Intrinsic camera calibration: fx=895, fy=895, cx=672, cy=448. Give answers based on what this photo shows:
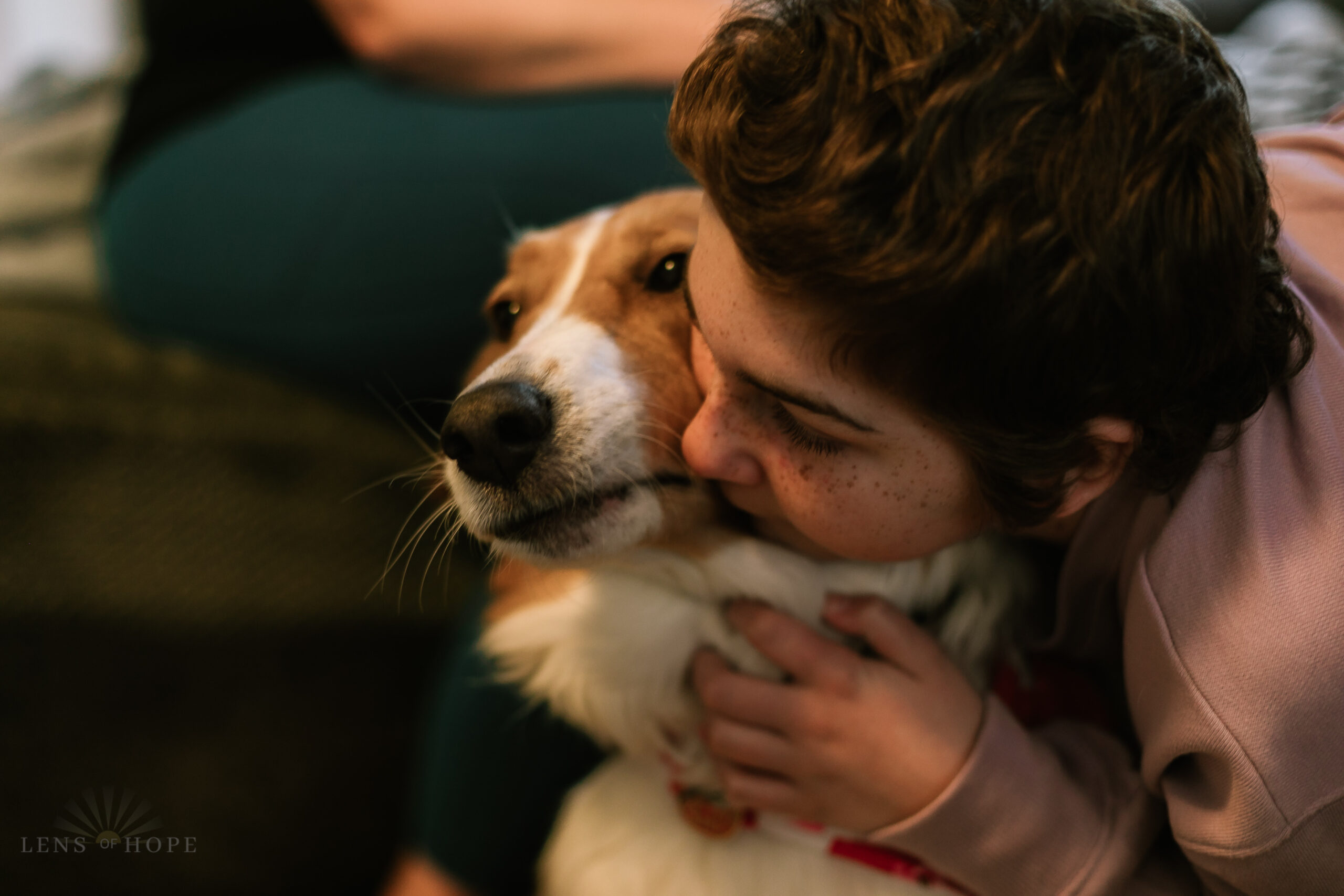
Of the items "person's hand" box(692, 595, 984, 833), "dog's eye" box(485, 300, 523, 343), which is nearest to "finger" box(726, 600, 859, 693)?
"person's hand" box(692, 595, 984, 833)

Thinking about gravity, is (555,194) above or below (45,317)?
above

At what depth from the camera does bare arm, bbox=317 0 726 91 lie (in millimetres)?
1635

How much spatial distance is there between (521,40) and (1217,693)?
4.99ft

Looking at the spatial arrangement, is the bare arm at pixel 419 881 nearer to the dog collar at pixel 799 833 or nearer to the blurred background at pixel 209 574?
the blurred background at pixel 209 574

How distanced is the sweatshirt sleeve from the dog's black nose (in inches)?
23.5

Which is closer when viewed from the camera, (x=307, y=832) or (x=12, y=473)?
(x=12, y=473)

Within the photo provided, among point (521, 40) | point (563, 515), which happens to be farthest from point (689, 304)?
point (521, 40)

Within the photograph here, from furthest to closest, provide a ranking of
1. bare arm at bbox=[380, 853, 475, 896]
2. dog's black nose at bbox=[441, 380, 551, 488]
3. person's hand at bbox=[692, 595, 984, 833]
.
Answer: bare arm at bbox=[380, 853, 475, 896]
person's hand at bbox=[692, 595, 984, 833]
dog's black nose at bbox=[441, 380, 551, 488]

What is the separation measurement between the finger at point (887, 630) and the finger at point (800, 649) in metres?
0.03

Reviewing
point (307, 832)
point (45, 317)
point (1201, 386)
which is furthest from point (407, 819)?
point (1201, 386)

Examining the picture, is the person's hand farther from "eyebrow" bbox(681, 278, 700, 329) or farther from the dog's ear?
"eyebrow" bbox(681, 278, 700, 329)

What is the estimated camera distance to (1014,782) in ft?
3.26

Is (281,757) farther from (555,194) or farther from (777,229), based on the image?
(777,229)

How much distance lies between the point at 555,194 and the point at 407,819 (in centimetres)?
110
